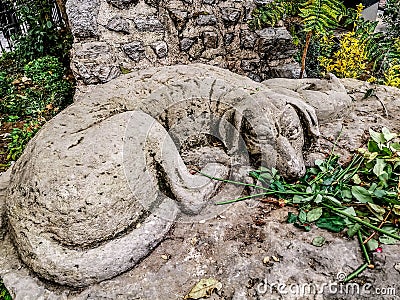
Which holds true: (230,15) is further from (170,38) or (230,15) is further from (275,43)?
(170,38)

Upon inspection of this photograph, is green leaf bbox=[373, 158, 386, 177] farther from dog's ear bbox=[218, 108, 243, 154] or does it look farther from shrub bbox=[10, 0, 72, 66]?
shrub bbox=[10, 0, 72, 66]

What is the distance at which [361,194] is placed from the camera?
2264 mm

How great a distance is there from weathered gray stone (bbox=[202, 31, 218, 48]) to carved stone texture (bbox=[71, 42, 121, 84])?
1.06 m

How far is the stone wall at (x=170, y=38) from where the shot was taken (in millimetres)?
3686

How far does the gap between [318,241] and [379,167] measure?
737mm

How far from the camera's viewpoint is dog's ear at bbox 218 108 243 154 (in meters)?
2.47

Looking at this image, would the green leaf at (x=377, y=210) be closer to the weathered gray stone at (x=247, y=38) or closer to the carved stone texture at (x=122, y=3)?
the weathered gray stone at (x=247, y=38)

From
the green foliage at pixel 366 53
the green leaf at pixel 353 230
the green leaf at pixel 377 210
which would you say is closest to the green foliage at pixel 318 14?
the green foliage at pixel 366 53

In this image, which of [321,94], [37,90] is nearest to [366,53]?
[321,94]

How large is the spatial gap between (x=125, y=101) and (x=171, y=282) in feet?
3.88

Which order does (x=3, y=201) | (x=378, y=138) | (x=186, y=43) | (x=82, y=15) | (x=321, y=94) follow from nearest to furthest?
1. (x=3, y=201)
2. (x=378, y=138)
3. (x=321, y=94)
4. (x=82, y=15)
5. (x=186, y=43)

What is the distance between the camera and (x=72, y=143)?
204cm

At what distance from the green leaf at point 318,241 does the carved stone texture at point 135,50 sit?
2679 millimetres

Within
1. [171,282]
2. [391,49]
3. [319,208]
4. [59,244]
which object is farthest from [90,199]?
[391,49]
